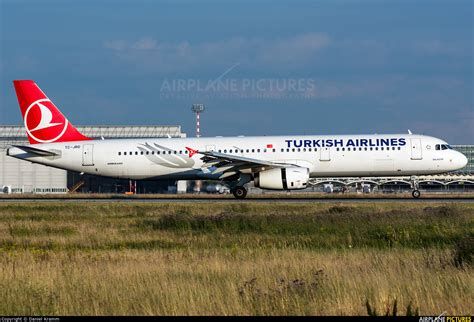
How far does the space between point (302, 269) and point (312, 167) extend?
3150cm

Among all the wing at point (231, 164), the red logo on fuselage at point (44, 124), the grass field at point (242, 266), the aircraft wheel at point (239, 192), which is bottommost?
the grass field at point (242, 266)

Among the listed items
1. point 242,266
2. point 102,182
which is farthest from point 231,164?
point 102,182

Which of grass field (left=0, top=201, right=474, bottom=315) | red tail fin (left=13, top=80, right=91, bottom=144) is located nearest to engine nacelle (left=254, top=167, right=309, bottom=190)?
red tail fin (left=13, top=80, right=91, bottom=144)

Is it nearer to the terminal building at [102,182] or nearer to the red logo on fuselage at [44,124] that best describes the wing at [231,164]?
the red logo on fuselage at [44,124]

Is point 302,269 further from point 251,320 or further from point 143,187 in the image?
point 143,187

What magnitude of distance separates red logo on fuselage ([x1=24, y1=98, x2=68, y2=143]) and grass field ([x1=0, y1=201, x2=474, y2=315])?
2208 cm

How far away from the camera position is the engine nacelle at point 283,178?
1735 inches

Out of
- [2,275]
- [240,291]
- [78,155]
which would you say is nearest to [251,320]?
[240,291]

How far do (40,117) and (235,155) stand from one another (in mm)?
13751

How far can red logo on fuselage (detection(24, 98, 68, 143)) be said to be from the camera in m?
49.5

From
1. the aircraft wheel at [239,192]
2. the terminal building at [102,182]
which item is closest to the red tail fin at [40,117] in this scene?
the aircraft wheel at [239,192]

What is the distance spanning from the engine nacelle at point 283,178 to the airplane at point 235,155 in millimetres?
61

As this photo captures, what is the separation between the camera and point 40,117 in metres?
49.6

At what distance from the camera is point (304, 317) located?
1034 centimetres
